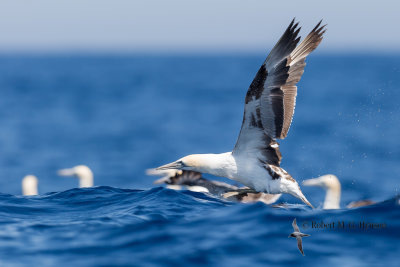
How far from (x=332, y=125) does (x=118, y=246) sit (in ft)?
102

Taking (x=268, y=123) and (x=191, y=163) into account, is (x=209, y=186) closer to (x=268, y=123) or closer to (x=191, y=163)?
(x=191, y=163)

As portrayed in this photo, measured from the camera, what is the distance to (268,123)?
10156 mm

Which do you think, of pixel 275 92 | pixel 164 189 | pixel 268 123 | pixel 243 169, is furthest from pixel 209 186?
pixel 275 92

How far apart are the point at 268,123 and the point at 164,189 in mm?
2058

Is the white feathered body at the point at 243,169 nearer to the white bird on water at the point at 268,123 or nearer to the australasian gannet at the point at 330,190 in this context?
the white bird on water at the point at 268,123

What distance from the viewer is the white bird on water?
982cm

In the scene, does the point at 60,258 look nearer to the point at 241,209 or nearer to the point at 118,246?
the point at 118,246

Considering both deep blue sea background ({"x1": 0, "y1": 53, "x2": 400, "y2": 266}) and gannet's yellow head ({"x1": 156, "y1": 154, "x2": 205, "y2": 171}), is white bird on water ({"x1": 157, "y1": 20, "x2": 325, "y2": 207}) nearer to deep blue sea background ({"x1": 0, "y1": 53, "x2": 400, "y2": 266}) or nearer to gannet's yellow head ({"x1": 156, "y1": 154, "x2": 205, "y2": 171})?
gannet's yellow head ({"x1": 156, "y1": 154, "x2": 205, "y2": 171})

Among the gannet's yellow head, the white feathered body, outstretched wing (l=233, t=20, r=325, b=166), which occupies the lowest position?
the white feathered body

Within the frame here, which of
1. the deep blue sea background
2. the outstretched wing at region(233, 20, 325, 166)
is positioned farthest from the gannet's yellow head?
the outstretched wing at region(233, 20, 325, 166)

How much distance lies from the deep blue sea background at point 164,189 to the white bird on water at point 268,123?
563 millimetres

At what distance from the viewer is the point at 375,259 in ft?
24.2

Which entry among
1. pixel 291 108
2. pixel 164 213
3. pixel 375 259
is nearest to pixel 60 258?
pixel 164 213

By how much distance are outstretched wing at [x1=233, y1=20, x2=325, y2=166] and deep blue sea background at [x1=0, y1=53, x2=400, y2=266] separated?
1.18 metres
